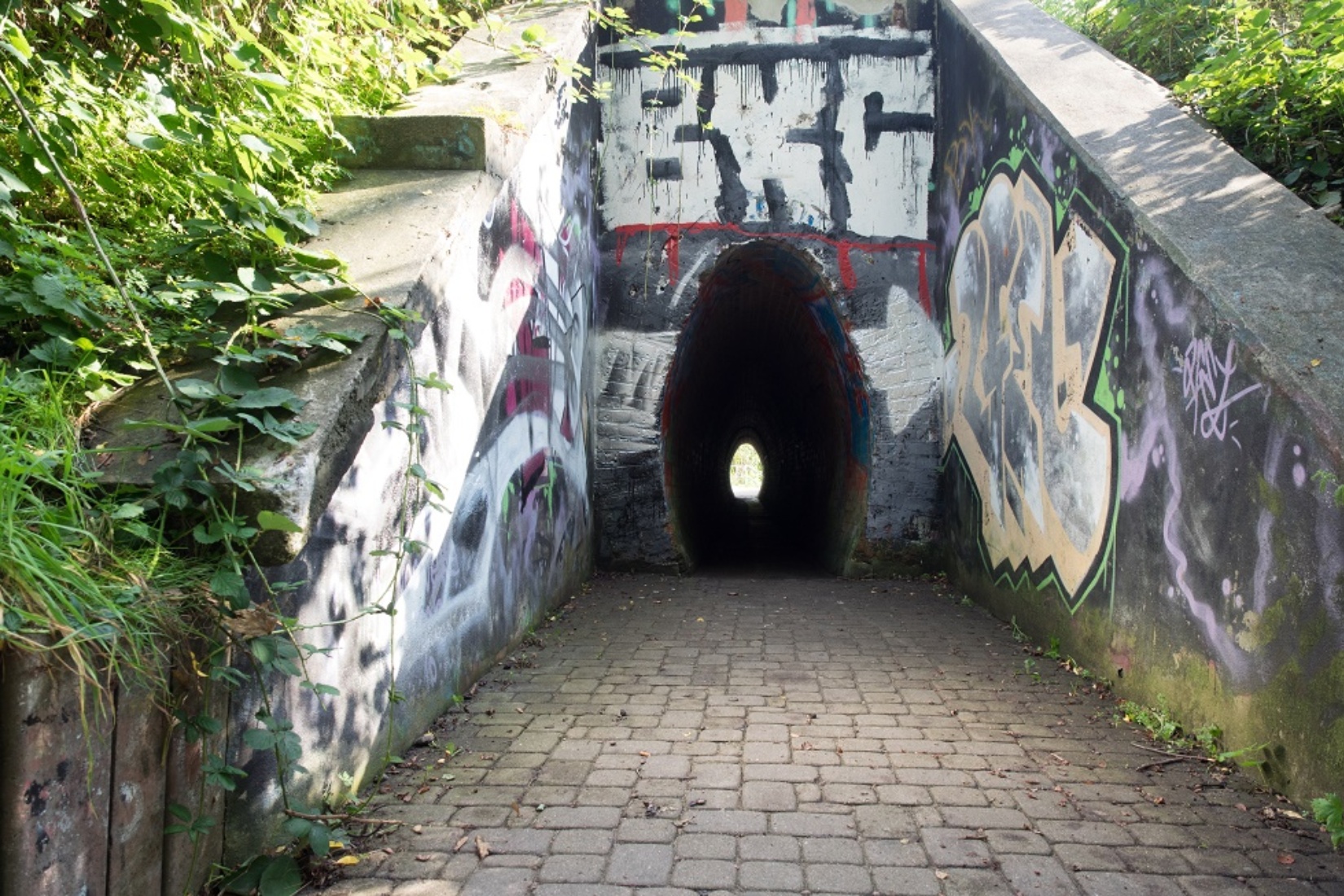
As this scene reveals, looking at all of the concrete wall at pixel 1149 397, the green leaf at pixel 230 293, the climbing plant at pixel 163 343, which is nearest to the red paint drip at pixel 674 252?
the concrete wall at pixel 1149 397

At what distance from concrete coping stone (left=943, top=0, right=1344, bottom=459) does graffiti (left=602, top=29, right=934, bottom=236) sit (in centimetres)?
204

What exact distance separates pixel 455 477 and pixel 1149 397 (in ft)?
10.4

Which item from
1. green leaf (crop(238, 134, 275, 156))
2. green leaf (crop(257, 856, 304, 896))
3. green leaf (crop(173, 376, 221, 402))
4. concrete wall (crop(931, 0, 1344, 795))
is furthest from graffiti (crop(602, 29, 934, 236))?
green leaf (crop(257, 856, 304, 896))

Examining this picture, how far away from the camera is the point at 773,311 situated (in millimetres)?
9898

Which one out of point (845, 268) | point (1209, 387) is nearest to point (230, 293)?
point (1209, 387)

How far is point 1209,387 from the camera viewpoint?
3.40 meters

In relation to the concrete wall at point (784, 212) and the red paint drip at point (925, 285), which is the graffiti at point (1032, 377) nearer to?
the red paint drip at point (925, 285)

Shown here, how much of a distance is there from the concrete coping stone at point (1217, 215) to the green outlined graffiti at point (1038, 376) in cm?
27

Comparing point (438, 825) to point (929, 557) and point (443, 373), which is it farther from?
point (929, 557)

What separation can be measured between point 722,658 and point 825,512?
5352 mm

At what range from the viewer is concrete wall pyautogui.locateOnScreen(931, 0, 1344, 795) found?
2.94 m

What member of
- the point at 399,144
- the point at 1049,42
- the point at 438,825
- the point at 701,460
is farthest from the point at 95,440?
the point at 701,460

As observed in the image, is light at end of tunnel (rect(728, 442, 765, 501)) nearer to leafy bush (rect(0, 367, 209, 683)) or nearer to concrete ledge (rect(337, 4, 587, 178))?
concrete ledge (rect(337, 4, 587, 178))

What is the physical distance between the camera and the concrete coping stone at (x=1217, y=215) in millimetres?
3008
